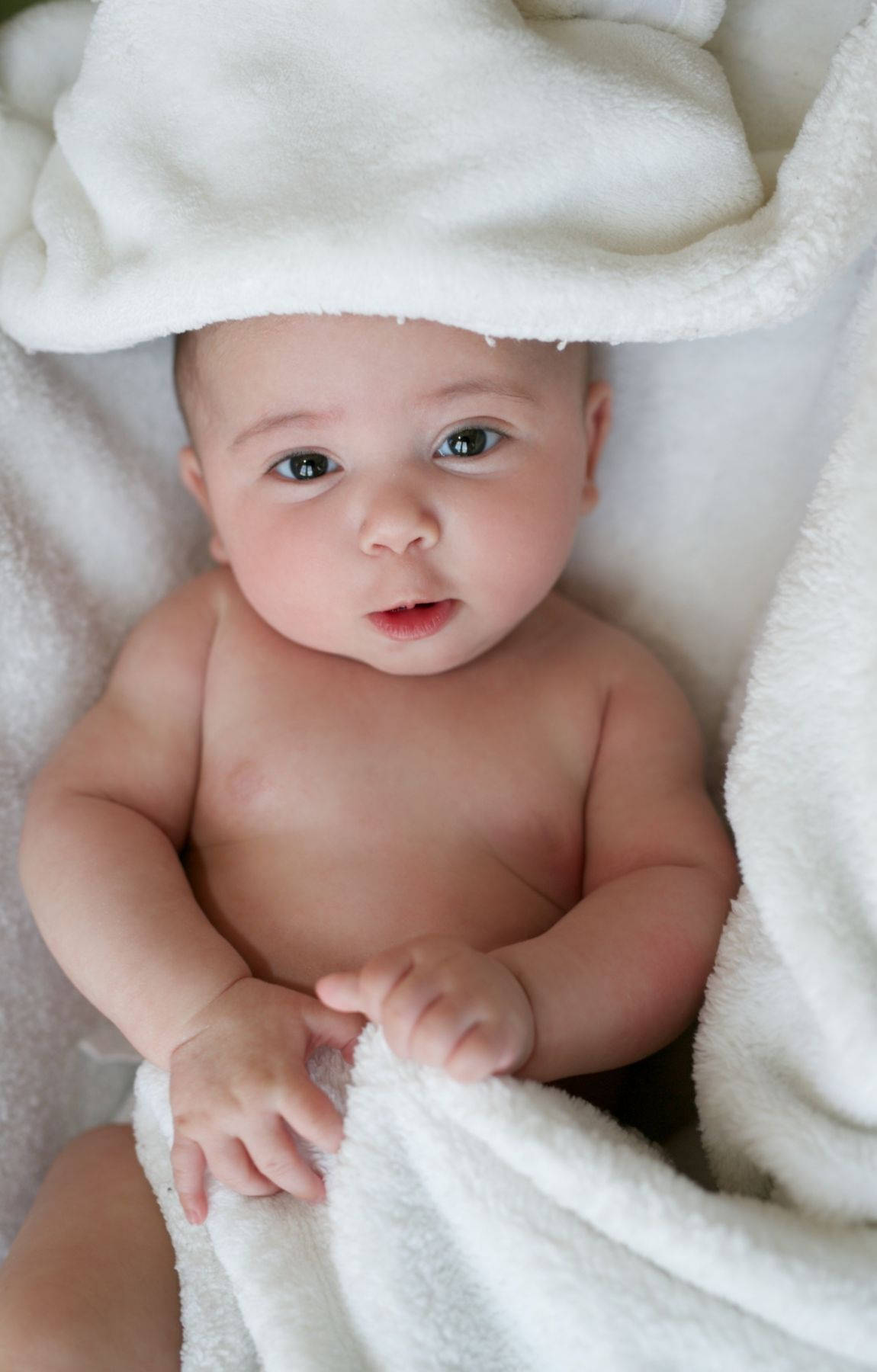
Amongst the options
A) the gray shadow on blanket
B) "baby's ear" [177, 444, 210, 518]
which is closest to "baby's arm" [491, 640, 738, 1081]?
the gray shadow on blanket

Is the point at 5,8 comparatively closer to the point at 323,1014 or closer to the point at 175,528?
the point at 175,528

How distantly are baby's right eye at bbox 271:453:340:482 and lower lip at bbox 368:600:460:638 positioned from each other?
15 centimetres

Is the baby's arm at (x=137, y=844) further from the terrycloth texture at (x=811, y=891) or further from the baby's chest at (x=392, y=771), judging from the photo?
the terrycloth texture at (x=811, y=891)

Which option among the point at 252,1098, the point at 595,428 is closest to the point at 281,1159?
the point at 252,1098

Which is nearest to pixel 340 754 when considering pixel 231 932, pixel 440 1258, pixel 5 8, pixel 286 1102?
pixel 231 932

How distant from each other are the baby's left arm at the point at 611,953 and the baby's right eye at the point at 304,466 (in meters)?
0.40

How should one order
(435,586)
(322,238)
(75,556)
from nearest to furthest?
1. (322,238)
2. (435,586)
3. (75,556)

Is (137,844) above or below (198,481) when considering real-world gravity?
below

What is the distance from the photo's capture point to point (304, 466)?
126cm

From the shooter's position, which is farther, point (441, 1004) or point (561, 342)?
point (561, 342)

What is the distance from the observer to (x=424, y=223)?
1089mm

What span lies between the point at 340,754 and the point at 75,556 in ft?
1.34

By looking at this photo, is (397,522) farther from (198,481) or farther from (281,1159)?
(281,1159)

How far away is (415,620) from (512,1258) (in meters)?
0.58
